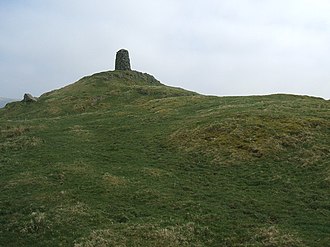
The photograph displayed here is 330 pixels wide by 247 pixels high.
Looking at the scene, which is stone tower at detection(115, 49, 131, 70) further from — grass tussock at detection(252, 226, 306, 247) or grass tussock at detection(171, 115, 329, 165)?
grass tussock at detection(252, 226, 306, 247)

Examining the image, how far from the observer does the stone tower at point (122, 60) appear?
4136 inches

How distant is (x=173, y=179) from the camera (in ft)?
103

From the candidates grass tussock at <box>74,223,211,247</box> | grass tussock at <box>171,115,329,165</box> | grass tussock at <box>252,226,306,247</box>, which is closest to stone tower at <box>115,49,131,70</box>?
grass tussock at <box>171,115,329,165</box>

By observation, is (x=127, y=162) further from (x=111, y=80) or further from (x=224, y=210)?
(x=111, y=80)

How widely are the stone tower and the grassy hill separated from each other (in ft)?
170

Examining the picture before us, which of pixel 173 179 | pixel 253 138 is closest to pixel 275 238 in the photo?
pixel 173 179

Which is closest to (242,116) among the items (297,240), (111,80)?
(297,240)

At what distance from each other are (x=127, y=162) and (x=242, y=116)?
594 inches

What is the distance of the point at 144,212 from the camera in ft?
83.5

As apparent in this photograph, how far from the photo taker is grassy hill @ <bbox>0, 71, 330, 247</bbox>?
22.8 meters

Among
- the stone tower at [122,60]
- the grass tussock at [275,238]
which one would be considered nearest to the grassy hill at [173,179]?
the grass tussock at [275,238]

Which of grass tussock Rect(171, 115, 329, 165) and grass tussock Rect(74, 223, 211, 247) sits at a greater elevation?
grass tussock Rect(171, 115, 329, 165)

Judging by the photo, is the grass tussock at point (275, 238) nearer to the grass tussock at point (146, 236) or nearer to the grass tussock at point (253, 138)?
the grass tussock at point (146, 236)

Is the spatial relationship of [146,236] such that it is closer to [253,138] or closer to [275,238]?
[275,238]
